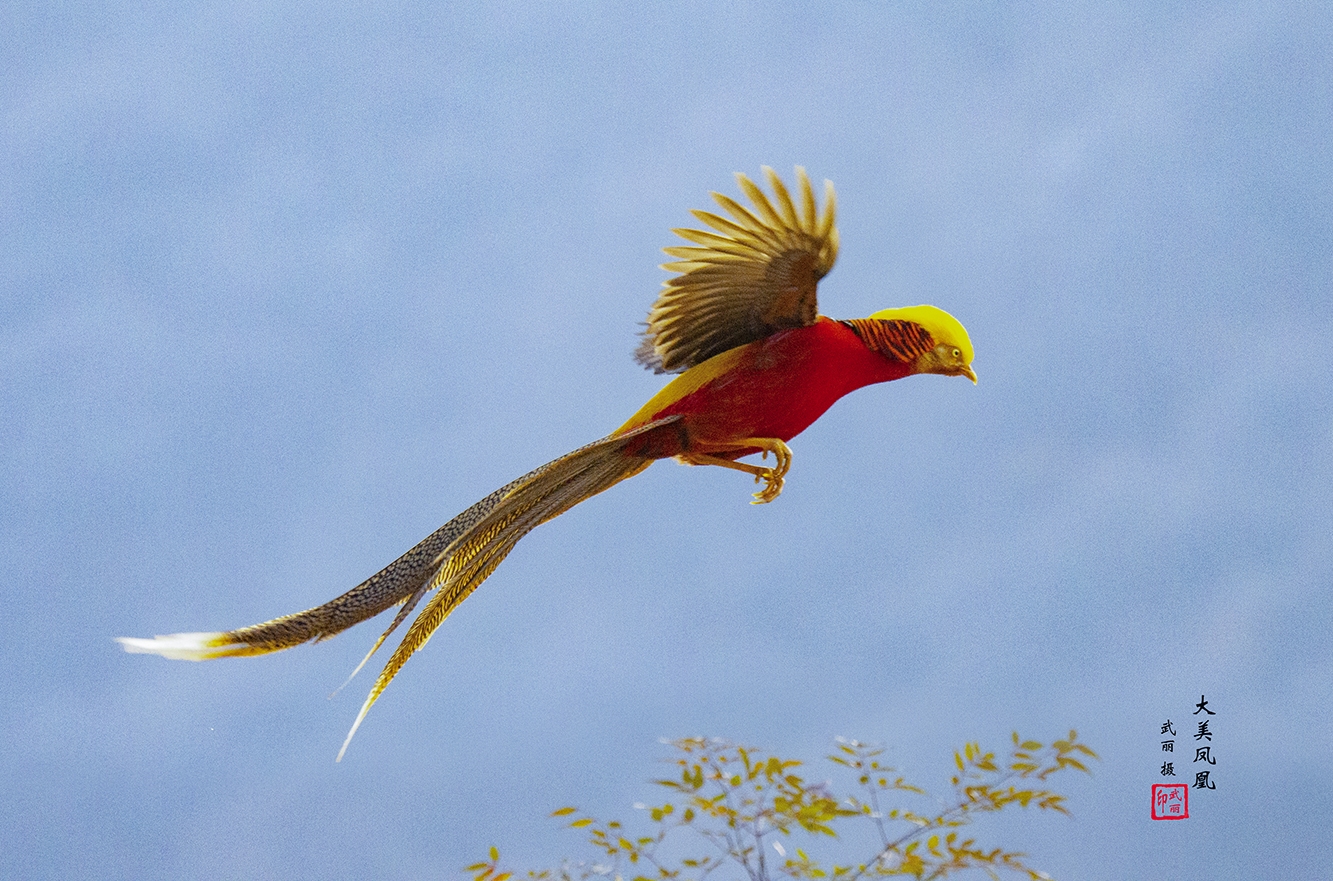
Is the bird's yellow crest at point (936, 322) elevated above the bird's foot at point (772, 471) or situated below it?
above

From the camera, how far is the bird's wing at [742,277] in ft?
10.1

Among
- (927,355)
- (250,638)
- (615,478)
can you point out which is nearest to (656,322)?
(615,478)

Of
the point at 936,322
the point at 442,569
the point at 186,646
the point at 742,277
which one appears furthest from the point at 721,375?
the point at 186,646

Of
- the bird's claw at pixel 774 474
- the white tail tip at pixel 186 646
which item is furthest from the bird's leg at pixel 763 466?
the white tail tip at pixel 186 646

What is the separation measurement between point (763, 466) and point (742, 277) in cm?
53

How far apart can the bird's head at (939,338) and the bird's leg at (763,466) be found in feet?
1.52

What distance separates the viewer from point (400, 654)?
9.95 feet

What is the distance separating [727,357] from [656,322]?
231 mm

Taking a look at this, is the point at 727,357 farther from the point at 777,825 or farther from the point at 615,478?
the point at 777,825

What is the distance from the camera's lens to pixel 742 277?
321 centimetres

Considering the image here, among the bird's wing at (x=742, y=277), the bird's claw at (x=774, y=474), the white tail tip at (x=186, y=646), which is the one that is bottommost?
the white tail tip at (x=186, y=646)

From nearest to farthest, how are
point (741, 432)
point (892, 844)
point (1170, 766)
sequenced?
point (892, 844), point (741, 432), point (1170, 766)

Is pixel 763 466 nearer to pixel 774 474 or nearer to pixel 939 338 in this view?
pixel 774 474

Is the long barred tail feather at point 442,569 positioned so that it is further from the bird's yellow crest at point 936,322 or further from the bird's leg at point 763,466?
the bird's yellow crest at point 936,322
